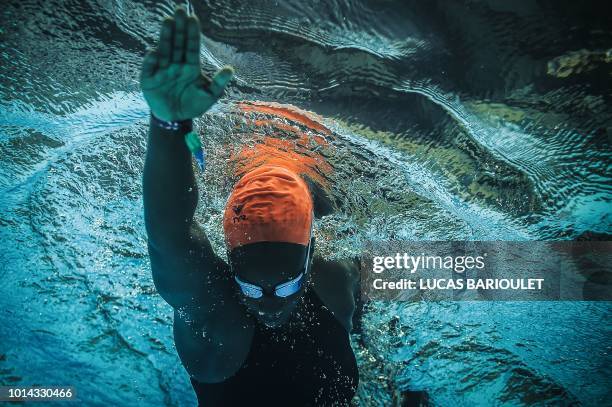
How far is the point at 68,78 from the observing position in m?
4.11

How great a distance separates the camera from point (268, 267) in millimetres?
2848

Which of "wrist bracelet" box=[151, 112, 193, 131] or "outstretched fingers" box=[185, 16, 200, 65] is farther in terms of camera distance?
"wrist bracelet" box=[151, 112, 193, 131]

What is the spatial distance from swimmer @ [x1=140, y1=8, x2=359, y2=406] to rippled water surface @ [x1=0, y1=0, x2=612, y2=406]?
3.63ft

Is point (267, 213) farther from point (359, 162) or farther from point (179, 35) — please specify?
point (359, 162)

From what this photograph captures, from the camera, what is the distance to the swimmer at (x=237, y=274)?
6.23 feet

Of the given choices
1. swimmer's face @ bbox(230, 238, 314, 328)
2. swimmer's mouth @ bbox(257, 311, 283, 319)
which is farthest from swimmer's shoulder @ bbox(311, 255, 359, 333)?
swimmer's face @ bbox(230, 238, 314, 328)

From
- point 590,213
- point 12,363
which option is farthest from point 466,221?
point 12,363

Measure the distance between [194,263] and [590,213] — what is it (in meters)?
4.66

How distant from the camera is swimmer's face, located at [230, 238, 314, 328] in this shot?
2852mm

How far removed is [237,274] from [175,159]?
3.69 feet

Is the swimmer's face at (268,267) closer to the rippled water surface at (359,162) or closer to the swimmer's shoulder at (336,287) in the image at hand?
the swimmer's shoulder at (336,287)

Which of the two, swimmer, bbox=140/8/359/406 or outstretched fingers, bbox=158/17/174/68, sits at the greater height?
outstretched fingers, bbox=158/17/174/68

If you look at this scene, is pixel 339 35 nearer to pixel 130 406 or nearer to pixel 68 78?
pixel 68 78

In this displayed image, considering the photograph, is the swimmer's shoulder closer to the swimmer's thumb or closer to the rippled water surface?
the rippled water surface
